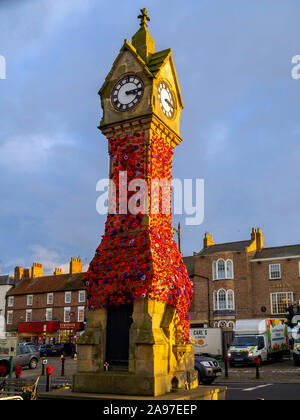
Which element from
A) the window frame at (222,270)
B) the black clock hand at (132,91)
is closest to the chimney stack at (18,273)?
the window frame at (222,270)

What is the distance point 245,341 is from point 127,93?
1871 centimetres

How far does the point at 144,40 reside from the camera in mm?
14383

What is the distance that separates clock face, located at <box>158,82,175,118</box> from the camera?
13.6m

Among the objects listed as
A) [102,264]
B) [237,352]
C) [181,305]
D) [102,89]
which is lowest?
[237,352]

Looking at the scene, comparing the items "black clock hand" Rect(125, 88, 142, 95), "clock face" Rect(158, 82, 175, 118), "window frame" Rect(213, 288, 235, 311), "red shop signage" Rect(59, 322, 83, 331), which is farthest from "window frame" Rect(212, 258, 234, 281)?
"black clock hand" Rect(125, 88, 142, 95)

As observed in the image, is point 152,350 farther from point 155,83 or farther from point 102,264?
point 155,83

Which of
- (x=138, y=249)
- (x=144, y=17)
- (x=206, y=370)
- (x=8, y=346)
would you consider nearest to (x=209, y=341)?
(x=206, y=370)

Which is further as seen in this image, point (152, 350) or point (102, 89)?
point (102, 89)

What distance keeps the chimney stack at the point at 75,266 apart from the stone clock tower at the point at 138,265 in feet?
149

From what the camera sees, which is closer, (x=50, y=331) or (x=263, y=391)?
(x=263, y=391)

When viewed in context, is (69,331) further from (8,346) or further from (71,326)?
(8,346)

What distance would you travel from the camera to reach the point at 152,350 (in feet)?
35.4
